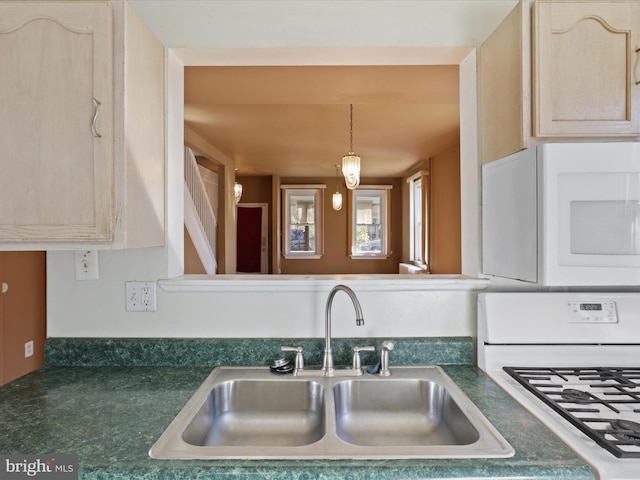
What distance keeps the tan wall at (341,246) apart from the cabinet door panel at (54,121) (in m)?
7.16

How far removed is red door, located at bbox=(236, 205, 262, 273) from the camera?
8289 mm

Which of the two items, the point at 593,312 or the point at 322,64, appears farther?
the point at 322,64

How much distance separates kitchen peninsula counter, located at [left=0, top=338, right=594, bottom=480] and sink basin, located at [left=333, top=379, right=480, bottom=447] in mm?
113

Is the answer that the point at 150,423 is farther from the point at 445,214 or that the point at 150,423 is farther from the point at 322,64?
the point at 445,214

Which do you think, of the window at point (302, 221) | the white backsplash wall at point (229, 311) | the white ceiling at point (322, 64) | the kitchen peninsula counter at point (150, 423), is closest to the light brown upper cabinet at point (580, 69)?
the white ceiling at point (322, 64)

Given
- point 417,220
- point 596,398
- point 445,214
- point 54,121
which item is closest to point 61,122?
point 54,121

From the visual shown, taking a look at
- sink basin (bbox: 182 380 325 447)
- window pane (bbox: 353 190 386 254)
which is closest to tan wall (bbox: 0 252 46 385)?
sink basin (bbox: 182 380 325 447)

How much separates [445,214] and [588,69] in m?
4.40

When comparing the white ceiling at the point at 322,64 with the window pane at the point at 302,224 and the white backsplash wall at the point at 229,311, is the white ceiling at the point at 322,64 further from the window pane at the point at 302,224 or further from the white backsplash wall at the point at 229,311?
the window pane at the point at 302,224

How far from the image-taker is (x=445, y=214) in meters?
5.52

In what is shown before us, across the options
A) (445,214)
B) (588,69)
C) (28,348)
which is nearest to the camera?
(588,69)

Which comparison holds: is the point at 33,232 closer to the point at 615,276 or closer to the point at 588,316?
the point at 615,276

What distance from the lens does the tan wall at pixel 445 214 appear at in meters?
5.05

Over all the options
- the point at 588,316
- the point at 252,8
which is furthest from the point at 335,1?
the point at 588,316
